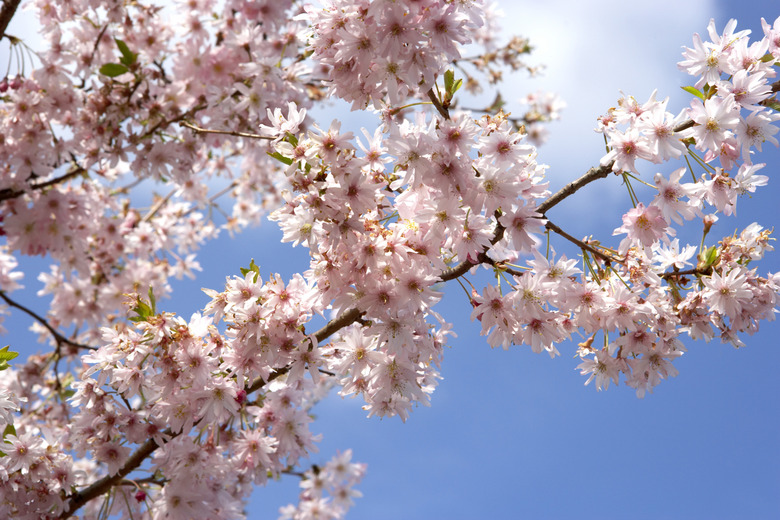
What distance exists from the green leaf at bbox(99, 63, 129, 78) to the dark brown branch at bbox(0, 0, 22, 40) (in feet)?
2.02

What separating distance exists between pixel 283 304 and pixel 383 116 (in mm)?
840

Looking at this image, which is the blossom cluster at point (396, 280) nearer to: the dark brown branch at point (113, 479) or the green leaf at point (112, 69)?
the dark brown branch at point (113, 479)

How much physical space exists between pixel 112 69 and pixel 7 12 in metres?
0.71

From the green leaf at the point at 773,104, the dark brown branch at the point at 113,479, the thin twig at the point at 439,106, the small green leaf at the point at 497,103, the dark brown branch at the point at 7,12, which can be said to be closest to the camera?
the thin twig at the point at 439,106

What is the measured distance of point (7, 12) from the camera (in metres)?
3.65

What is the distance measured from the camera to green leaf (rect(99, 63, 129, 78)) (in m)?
3.63

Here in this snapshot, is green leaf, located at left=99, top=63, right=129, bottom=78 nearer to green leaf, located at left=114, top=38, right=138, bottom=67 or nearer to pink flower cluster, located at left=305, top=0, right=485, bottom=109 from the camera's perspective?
green leaf, located at left=114, top=38, right=138, bottom=67

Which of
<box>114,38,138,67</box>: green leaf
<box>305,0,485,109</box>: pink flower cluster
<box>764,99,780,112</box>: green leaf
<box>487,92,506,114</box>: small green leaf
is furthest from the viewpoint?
<box>487,92,506,114</box>: small green leaf

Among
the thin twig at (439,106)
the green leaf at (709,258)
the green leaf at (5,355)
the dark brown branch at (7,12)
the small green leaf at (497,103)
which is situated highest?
the small green leaf at (497,103)

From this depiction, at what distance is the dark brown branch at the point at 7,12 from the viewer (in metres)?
3.59

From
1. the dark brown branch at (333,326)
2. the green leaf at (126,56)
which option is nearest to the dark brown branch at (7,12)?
the green leaf at (126,56)

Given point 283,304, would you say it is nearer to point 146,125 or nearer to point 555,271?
point 555,271

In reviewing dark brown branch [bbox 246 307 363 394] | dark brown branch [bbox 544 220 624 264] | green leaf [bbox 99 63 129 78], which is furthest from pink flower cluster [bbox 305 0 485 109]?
green leaf [bbox 99 63 129 78]

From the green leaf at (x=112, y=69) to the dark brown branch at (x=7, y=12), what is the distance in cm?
62
